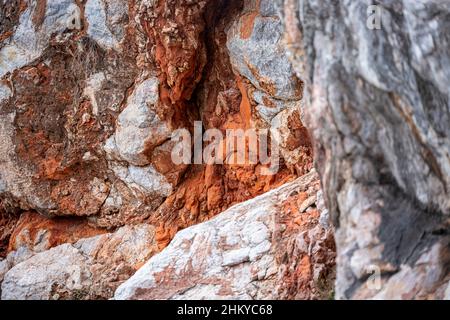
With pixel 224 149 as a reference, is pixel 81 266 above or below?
below

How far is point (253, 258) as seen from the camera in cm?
627

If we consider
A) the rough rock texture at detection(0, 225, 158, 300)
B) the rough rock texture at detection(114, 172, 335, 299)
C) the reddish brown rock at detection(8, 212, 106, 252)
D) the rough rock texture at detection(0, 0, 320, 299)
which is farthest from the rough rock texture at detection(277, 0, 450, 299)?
the reddish brown rock at detection(8, 212, 106, 252)

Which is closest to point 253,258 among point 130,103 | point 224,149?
point 224,149

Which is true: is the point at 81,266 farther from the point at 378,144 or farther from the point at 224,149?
the point at 378,144

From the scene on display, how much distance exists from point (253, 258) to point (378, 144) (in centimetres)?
226

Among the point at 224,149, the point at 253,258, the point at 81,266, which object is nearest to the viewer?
the point at 253,258

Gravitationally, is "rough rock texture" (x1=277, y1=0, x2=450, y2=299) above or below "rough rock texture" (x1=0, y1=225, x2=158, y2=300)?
above

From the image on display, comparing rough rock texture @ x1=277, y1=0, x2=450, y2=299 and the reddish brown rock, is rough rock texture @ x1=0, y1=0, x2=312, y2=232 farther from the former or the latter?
rough rock texture @ x1=277, y1=0, x2=450, y2=299

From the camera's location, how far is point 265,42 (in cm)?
831

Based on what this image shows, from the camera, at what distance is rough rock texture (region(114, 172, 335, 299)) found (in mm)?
5855

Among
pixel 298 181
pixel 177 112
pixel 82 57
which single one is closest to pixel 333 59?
pixel 298 181

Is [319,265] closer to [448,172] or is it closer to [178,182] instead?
[448,172]

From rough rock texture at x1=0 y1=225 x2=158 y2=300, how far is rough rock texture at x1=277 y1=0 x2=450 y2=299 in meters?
4.54

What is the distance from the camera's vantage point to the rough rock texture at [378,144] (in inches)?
181
